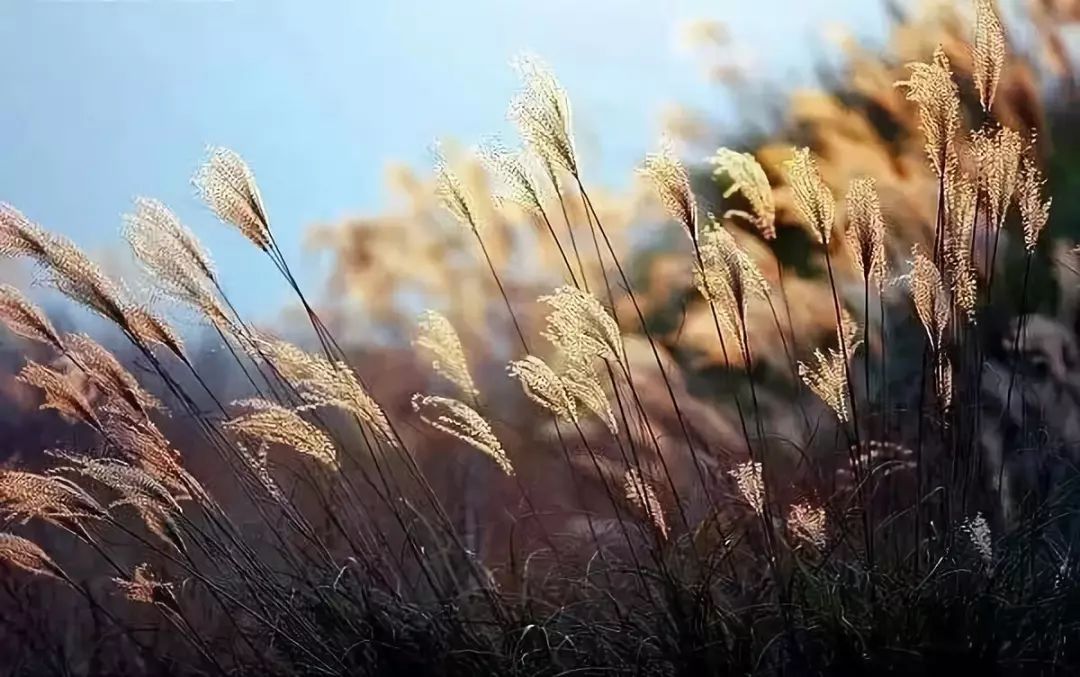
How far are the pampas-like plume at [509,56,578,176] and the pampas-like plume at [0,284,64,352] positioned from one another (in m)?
0.45

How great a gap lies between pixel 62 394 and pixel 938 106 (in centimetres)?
78

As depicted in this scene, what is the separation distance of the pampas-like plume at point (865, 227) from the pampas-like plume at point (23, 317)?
27.5 inches

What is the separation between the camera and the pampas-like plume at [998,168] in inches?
39.9

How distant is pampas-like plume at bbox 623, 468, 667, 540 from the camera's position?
1056 mm

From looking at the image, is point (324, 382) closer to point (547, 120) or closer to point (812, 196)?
point (547, 120)

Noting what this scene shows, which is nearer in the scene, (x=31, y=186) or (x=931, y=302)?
(x=931, y=302)

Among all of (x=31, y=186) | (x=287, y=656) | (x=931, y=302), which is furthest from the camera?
(x=31, y=186)

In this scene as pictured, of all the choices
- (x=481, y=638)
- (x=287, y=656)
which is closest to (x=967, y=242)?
(x=481, y=638)

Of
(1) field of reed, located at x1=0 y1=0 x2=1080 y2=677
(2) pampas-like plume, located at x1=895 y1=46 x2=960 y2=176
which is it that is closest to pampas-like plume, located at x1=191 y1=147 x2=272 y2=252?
(1) field of reed, located at x1=0 y1=0 x2=1080 y2=677

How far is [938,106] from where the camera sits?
3.30 ft

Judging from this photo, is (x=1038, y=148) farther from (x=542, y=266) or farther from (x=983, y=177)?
(x=542, y=266)

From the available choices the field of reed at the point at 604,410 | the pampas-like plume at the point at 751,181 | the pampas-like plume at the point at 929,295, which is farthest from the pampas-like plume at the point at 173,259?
the pampas-like plume at the point at 929,295

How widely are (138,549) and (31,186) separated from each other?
37 centimetres

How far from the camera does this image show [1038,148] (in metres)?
1.17
